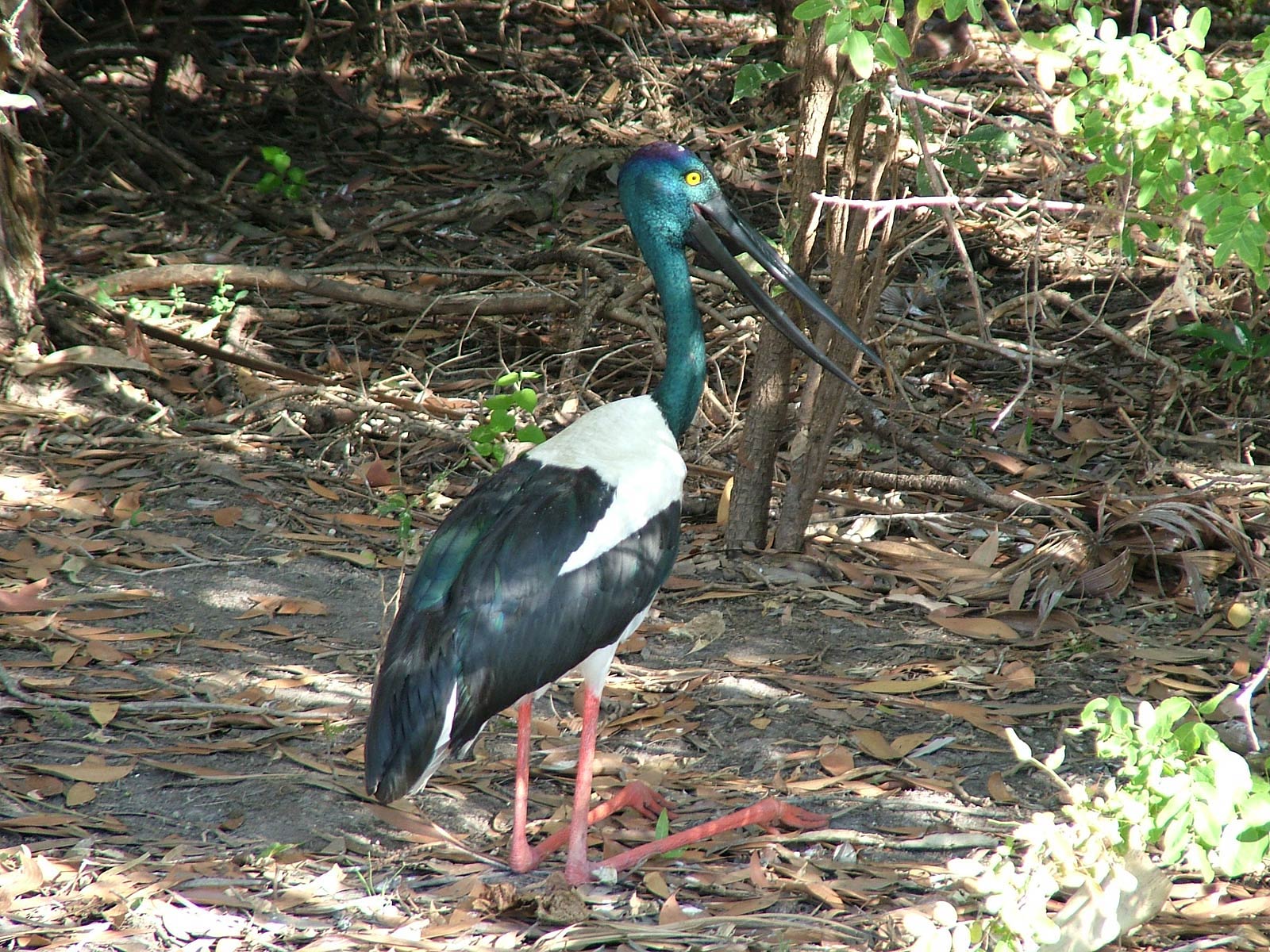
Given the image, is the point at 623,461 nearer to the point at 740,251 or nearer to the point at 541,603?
the point at 541,603

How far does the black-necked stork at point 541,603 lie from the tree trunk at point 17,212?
2.93 metres

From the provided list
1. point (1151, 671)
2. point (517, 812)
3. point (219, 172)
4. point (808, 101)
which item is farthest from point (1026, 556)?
point (219, 172)

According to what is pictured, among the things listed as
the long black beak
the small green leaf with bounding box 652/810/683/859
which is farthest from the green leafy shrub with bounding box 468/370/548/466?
the small green leaf with bounding box 652/810/683/859

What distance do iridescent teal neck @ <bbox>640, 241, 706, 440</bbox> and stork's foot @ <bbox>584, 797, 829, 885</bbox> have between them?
114cm

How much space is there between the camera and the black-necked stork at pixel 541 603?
3264 mm

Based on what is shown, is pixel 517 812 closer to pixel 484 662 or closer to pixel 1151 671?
pixel 484 662

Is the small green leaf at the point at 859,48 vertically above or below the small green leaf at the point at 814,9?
below

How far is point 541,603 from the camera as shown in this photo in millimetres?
3408

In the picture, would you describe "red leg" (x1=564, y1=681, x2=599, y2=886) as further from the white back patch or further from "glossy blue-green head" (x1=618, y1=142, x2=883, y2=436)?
"glossy blue-green head" (x1=618, y1=142, x2=883, y2=436)

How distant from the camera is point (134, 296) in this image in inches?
250

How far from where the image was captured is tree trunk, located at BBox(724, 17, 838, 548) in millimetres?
4344

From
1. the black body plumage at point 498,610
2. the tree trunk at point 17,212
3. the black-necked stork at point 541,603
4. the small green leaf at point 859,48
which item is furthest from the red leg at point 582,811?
the tree trunk at point 17,212

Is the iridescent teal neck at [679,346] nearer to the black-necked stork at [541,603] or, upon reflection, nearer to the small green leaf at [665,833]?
the black-necked stork at [541,603]

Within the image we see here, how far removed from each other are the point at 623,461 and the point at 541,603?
1.75 ft
